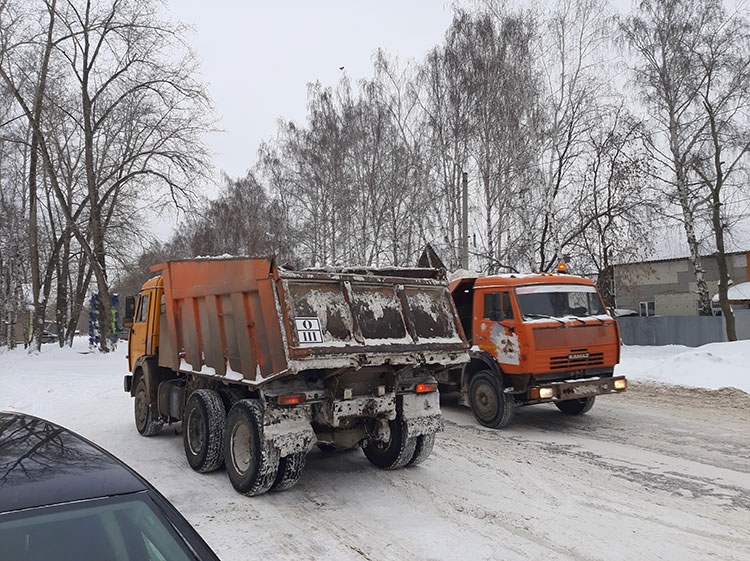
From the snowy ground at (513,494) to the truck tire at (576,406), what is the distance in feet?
0.69

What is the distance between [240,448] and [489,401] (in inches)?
188

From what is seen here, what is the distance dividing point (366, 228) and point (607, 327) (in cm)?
1883

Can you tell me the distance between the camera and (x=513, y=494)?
6.15 meters

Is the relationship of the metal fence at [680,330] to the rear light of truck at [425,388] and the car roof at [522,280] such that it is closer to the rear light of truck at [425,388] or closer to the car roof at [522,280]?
the car roof at [522,280]

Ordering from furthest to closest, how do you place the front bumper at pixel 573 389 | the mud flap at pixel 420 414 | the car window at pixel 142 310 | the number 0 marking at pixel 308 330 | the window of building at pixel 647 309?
the window of building at pixel 647 309
the car window at pixel 142 310
the front bumper at pixel 573 389
the mud flap at pixel 420 414
the number 0 marking at pixel 308 330

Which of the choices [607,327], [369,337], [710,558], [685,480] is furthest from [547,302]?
[710,558]

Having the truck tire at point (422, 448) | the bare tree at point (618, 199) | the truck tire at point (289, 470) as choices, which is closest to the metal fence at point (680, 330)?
the bare tree at point (618, 199)

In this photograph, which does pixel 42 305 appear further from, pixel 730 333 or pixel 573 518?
pixel 730 333

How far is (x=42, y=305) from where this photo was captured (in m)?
26.0

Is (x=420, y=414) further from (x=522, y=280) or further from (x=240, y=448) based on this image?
(x=522, y=280)

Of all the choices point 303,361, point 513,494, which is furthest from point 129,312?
point 513,494

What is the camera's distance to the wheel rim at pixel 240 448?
6.22 metres

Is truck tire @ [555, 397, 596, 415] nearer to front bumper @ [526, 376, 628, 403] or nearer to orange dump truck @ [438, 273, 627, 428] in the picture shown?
orange dump truck @ [438, 273, 627, 428]

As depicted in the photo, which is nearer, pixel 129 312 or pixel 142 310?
Answer: pixel 142 310
